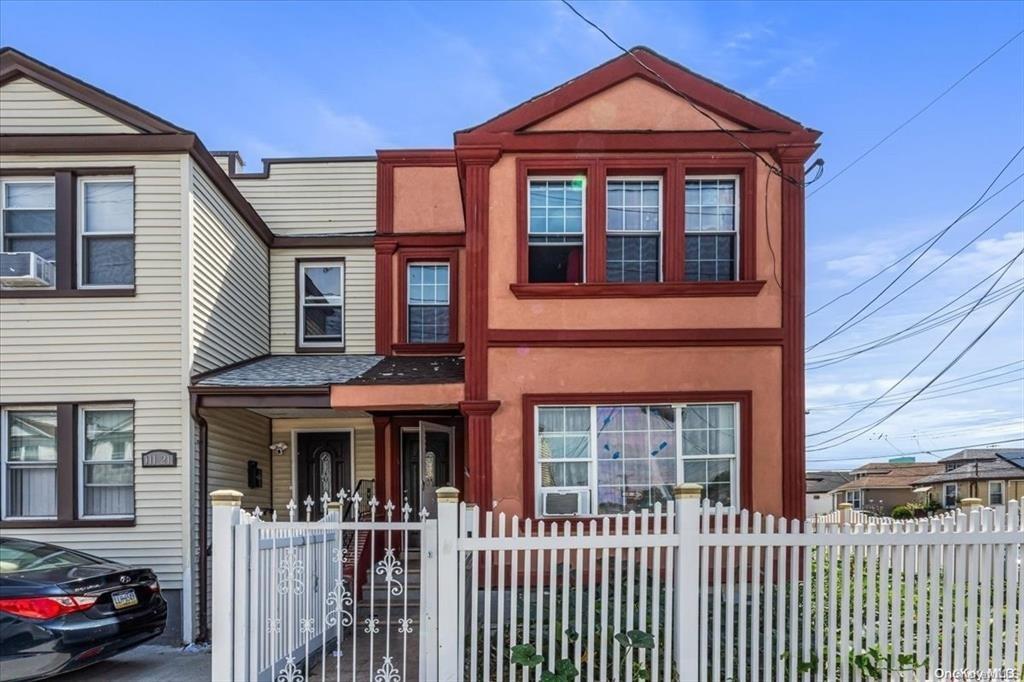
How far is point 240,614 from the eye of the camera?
543 centimetres

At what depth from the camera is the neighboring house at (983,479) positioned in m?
37.0

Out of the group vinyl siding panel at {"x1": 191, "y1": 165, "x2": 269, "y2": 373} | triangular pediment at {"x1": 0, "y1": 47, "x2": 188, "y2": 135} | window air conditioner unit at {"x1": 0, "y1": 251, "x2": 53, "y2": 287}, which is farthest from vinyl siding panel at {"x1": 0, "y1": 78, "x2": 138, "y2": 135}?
window air conditioner unit at {"x1": 0, "y1": 251, "x2": 53, "y2": 287}

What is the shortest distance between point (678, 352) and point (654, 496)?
167 cm

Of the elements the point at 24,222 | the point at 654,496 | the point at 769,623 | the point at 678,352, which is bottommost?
the point at 769,623

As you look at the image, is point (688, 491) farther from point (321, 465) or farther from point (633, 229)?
point (321, 465)

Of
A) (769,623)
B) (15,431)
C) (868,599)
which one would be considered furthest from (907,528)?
(15,431)

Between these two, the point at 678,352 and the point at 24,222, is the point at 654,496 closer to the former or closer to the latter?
the point at 678,352

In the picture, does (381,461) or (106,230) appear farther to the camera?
(381,461)

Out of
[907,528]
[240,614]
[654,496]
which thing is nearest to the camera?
[240,614]

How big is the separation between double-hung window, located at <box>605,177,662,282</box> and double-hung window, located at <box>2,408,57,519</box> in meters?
7.46

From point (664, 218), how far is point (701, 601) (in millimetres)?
4422

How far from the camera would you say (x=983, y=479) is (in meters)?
39.2

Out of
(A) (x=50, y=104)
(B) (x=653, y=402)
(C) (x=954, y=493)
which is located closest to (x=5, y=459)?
(A) (x=50, y=104)

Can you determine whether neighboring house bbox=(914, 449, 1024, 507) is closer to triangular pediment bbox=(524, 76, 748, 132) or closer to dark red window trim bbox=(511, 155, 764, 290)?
dark red window trim bbox=(511, 155, 764, 290)
